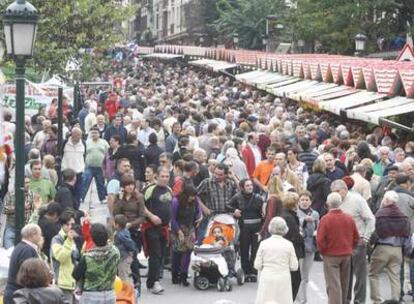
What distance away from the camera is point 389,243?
44.1ft

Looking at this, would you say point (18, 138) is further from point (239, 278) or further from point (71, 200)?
point (239, 278)

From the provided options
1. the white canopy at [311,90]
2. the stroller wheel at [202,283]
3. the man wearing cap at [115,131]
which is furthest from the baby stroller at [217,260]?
the white canopy at [311,90]

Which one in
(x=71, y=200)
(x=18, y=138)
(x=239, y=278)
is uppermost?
(x=18, y=138)

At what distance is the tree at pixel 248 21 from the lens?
73188mm

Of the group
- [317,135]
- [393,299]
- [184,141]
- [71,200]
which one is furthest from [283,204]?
[317,135]

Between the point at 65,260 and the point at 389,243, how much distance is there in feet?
14.2

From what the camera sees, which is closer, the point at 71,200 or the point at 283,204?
the point at 283,204

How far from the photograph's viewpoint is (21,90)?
11.6 m

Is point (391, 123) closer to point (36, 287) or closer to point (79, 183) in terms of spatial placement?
point (79, 183)

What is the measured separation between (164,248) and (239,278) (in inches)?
42.2

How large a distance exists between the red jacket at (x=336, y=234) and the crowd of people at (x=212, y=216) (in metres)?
0.01

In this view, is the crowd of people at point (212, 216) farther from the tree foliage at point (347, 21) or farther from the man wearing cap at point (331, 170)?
the tree foliage at point (347, 21)

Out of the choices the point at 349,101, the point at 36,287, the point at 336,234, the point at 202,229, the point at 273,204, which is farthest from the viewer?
the point at 349,101

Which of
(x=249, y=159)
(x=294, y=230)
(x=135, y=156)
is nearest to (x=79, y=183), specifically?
(x=135, y=156)
